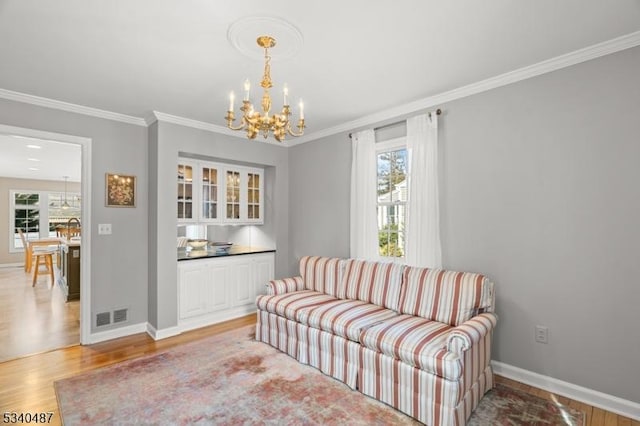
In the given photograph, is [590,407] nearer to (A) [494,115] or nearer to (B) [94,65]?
(A) [494,115]

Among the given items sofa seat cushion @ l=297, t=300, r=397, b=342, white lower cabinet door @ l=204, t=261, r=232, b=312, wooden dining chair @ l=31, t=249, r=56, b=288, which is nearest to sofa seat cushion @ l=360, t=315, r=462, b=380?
sofa seat cushion @ l=297, t=300, r=397, b=342

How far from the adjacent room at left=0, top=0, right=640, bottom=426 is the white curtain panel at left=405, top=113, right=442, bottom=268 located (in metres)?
0.02

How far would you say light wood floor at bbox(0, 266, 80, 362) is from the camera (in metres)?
3.41

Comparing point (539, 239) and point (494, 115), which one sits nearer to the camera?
point (539, 239)

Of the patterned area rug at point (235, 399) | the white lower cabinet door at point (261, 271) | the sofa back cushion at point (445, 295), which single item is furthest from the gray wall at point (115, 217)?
the sofa back cushion at point (445, 295)

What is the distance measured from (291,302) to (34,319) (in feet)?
12.1

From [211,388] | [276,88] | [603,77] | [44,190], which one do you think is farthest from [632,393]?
[44,190]

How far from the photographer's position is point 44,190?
9.32m

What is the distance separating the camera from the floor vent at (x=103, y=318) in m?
3.58

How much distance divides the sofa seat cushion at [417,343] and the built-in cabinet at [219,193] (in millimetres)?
Answer: 2897

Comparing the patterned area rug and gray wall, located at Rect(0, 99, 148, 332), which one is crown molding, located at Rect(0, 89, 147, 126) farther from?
the patterned area rug

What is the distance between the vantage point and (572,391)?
2.41m

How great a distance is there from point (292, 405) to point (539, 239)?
2317mm

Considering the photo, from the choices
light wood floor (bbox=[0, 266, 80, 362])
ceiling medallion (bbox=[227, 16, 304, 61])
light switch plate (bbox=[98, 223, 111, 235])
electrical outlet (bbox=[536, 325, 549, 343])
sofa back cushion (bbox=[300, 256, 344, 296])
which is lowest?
light wood floor (bbox=[0, 266, 80, 362])
